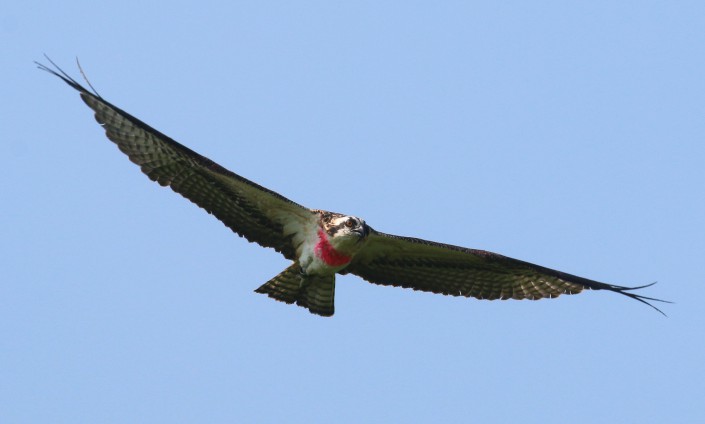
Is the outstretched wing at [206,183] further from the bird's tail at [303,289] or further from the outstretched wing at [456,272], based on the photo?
the outstretched wing at [456,272]

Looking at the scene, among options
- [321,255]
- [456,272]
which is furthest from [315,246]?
[456,272]

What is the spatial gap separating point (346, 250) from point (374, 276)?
1290mm

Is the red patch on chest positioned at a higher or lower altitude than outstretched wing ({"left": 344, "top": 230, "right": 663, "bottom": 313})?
lower

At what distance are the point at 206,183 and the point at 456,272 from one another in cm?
388

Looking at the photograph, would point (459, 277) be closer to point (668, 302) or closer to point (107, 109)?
point (668, 302)

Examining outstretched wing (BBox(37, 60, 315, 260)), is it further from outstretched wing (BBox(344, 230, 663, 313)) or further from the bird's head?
outstretched wing (BBox(344, 230, 663, 313))

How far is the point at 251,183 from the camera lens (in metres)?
18.0

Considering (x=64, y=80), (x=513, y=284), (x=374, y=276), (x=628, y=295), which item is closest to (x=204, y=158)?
(x=64, y=80)

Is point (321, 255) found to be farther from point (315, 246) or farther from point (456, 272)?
point (456, 272)

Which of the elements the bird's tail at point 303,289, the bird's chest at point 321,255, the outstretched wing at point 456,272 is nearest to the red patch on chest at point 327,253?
the bird's chest at point 321,255

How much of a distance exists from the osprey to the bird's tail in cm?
1

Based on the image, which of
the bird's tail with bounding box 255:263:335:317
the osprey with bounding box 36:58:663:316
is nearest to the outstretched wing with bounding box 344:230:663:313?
the osprey with bounding box 36:58:663:316

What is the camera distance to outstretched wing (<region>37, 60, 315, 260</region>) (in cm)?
1758

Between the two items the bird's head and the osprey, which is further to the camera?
the bird's head
